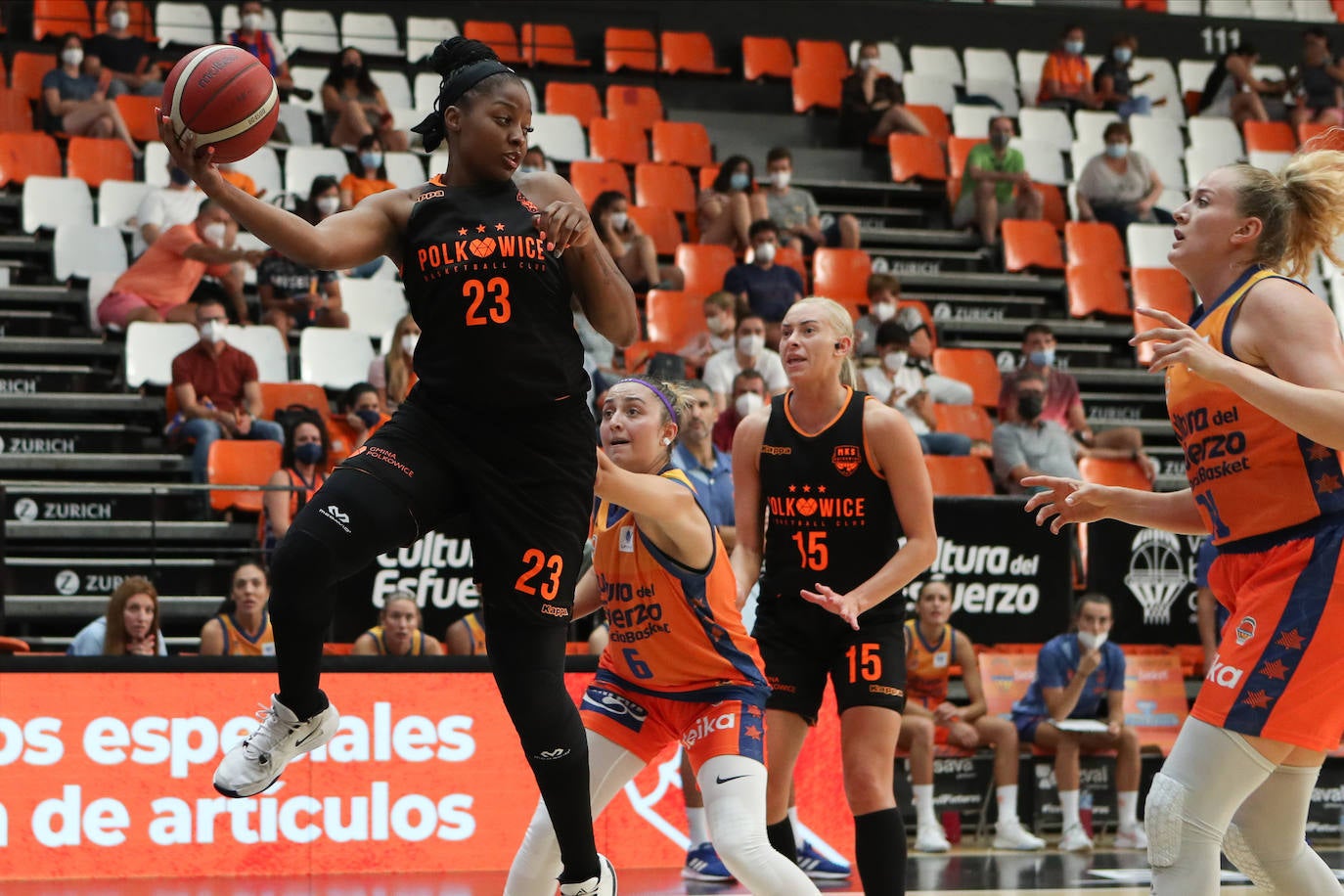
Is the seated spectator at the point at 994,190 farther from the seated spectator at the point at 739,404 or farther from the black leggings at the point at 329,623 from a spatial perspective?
the black leggings at the point at 329,623

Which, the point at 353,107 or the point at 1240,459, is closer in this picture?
the point at 1240,459

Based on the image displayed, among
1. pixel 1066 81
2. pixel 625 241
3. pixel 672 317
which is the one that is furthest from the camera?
pixel 1066 81

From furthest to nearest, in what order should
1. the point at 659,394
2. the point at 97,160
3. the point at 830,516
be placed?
the point at 97,160
the point at 830,516
the point at 659,394

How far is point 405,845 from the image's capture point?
7652 mm

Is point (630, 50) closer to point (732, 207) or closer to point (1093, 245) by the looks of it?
point (732, 207)

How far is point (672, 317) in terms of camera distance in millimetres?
12055

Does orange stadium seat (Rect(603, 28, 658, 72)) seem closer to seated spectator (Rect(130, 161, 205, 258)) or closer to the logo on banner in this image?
seated spectator (Rect(130, 161, 205, 258))

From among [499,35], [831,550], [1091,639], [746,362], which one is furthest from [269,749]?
[499,35]

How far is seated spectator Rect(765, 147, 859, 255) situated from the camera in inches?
526

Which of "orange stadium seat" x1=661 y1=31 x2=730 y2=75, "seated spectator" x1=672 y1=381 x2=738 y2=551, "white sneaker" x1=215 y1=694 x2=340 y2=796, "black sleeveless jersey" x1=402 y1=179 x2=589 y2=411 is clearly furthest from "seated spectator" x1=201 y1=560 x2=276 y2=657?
"orange stadium seat" x1=661 y1=31 x2=730 y2=75

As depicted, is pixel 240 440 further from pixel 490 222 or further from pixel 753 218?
pixel 490 222

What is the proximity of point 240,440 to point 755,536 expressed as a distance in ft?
17.6

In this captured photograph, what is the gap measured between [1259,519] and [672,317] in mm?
8543

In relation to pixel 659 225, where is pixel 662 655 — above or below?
below
